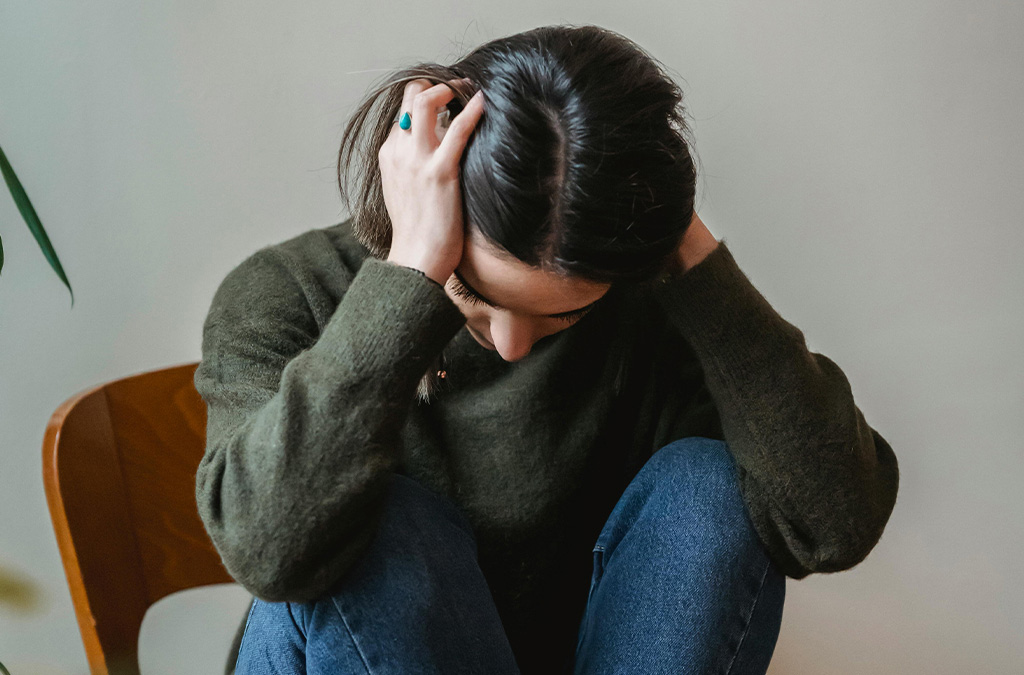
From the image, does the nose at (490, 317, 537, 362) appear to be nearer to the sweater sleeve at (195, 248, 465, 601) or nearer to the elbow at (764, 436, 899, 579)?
the sweater sleeve at (195, 248, 465, 601)

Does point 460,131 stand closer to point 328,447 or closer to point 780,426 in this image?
point 328,447

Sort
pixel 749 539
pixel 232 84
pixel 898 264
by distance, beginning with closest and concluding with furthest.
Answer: pixel 749 539 → pixel 232 84 → pixel 898 264

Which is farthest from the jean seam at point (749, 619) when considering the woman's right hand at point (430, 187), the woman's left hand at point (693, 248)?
the woman's right hand at point (430, 187)

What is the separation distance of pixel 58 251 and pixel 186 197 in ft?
0.55

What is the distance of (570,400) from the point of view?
79 cm

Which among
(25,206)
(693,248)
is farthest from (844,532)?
(25,206)

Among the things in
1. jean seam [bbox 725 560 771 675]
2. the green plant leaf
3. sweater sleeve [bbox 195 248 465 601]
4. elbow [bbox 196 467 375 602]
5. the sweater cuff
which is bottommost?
jean seam [bbox 725 560 771 675]

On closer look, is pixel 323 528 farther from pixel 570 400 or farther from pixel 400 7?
pixel 400 7

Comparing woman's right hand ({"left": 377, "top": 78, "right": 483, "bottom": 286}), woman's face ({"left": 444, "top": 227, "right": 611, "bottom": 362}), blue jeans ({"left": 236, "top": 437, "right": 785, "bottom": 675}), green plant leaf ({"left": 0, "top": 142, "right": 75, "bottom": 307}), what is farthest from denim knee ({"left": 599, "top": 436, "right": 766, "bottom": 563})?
green plant leaf ({"left": 0, "top": 142, "right": 75, "bottom": 307})

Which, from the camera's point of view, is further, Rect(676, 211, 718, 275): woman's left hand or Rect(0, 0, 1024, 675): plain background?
Rect(0, 0, 1024, 675): plain background

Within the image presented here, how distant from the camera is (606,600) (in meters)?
A: 0.67

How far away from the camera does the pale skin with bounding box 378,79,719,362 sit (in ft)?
1.96

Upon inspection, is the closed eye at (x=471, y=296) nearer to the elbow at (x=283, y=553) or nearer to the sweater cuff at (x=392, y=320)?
the sweater cuff at (x=392, y=320)

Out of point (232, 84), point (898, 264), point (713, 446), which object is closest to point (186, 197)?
point (232, 84)
